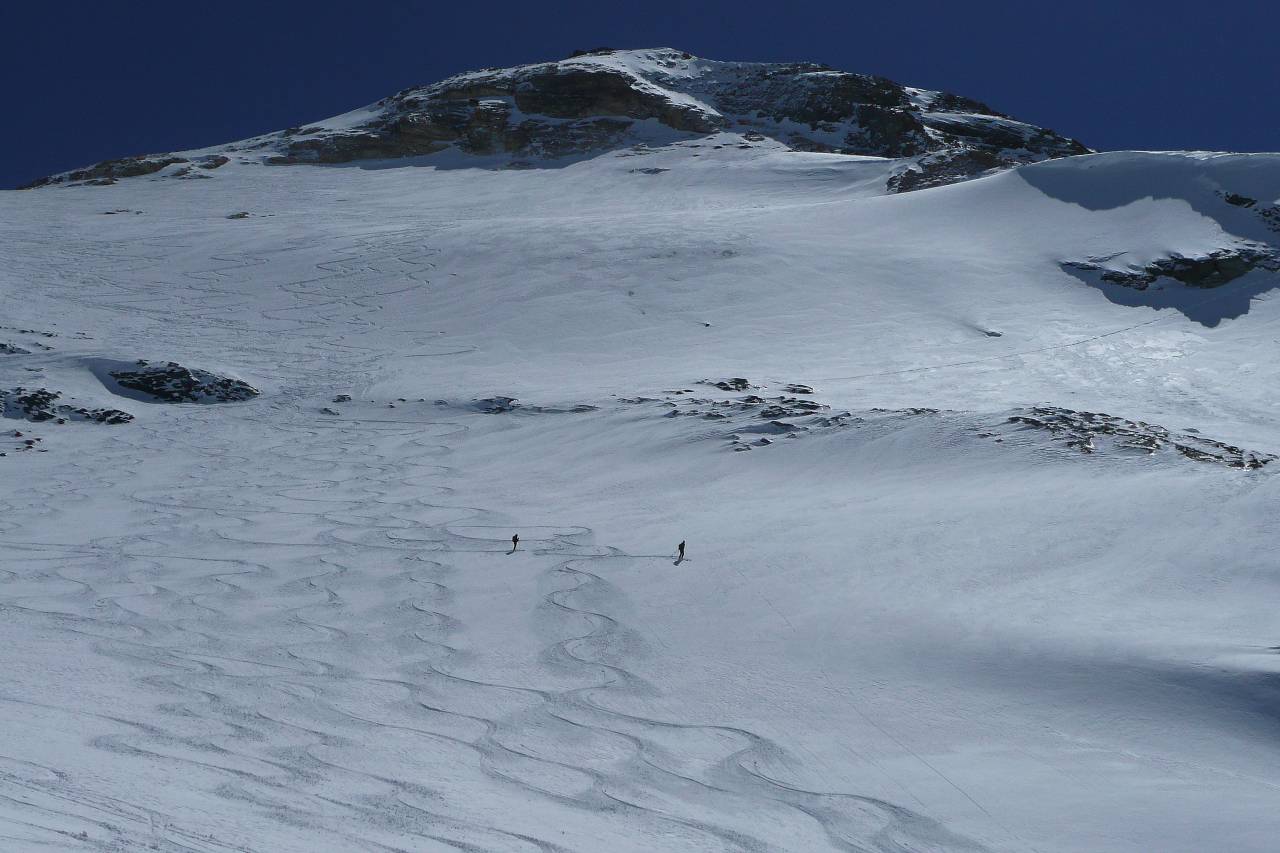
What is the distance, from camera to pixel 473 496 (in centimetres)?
1426

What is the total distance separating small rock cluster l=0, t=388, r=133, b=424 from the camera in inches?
704

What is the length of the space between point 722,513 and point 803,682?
495cm

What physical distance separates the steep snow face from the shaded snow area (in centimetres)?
2272

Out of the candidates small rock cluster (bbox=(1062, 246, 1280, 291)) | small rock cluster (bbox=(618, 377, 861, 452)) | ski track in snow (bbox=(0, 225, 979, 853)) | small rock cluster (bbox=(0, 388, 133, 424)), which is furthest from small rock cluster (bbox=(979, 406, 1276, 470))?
small rock cluster (bbox=(0, 388, 133, 424))

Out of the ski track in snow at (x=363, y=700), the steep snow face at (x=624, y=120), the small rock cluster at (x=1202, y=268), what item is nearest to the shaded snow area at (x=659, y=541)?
the ski track in snow at (x=363, y=700)

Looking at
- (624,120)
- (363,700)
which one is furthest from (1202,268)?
(624,120)

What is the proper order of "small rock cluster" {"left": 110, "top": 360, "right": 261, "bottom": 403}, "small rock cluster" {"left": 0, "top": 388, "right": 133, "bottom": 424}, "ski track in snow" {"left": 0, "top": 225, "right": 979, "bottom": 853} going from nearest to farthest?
"ski track in snow" {"left": 0, "top": 225, "right": 979, "bottom": 853} < "small rock cluster" {"left": 0, "top": 388, "right": 133, "bottom": 424} < "small rock cluster" {"left": 110, "top": 360, "right": 261, "bottom": 403}

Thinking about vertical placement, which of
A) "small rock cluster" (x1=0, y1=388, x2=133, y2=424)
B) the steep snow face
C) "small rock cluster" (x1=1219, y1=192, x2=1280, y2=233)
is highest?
the steep snow face

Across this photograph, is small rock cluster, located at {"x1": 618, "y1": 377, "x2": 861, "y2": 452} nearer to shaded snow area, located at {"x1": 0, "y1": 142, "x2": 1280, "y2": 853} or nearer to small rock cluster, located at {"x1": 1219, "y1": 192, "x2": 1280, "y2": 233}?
shaded snow area, located at {"x1": 0, "y1": 142, "x2": 1280, "y2": 853}

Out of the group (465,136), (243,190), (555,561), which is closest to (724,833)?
(555,561)

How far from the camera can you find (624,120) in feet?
181

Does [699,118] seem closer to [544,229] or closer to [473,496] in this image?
[544,229]

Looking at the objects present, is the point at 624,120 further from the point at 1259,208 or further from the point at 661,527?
the point at 661,527

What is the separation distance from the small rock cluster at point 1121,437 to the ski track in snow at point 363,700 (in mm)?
7532
